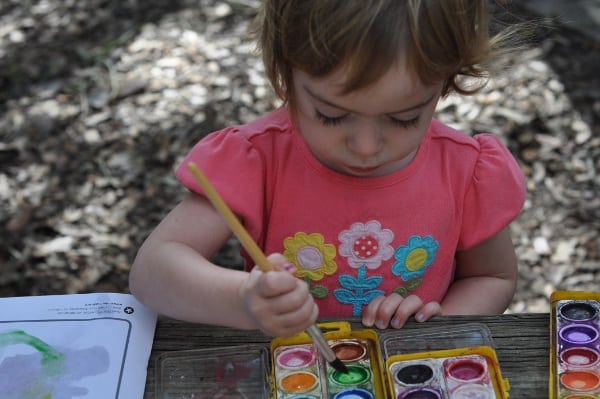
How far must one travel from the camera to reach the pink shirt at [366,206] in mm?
1261


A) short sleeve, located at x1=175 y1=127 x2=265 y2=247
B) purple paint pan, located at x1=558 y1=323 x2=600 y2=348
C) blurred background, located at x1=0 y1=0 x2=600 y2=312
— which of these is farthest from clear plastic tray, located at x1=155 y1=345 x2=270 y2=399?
blurred background, located at x1=0 y1=0 x2=600 y2=312

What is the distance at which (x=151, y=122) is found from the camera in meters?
2.71

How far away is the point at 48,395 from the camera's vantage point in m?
1.00

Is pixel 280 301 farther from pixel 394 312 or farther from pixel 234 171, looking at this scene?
pixel 234 171

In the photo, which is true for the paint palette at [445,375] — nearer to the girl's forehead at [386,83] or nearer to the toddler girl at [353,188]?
the toddler girl at [353,188]

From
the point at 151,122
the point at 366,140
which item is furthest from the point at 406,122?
the point at 151,122

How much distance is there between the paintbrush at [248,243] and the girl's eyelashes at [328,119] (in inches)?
6.6

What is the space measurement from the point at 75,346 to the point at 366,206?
44cm

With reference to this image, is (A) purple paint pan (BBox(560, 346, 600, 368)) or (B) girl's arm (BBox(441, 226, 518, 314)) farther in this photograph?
(B) girl's arm (BBox(441, 226, 518, 314))

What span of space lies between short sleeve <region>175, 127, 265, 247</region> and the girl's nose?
243 millimetres

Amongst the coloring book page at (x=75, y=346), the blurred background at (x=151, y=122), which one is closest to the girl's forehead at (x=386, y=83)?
the coloring book page at (x=75, y=346)

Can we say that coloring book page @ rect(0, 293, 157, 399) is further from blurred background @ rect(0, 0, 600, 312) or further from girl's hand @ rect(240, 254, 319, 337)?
blurred background @ rect(0, 0, 600, 312)

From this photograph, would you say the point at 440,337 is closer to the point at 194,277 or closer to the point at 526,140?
the point at 194,277

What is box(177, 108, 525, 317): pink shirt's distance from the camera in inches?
49.6
